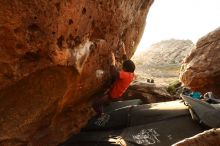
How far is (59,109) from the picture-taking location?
34.8ft

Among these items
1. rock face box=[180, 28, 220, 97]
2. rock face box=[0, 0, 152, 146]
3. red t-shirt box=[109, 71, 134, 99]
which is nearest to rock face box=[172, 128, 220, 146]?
rock face box=[0, 0, 152, 146]

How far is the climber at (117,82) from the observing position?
11.7m

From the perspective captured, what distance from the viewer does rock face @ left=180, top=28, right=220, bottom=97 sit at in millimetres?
17628

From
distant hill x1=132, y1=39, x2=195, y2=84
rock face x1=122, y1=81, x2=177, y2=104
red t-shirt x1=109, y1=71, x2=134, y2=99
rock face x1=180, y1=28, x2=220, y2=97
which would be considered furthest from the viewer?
distant hill x1=132, y1=39, x2=195, y2=84

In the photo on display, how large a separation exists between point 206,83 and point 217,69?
2.80 ft

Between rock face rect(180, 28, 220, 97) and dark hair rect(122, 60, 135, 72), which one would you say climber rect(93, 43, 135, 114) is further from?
rock face rect(180, 28, 220, 97)

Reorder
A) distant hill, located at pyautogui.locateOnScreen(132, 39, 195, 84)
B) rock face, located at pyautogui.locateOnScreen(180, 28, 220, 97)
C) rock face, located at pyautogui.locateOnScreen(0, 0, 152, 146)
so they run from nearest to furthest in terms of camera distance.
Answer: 1. rock face, located at pyautogui.locateOnScreen(0, 0, 152, 146)
2. rock face, located at pyautogui.locateOnScreen(180, 28, 220, 97)
3. distant hill, located at pyautogui.locateOnScreen(132, 39, 195, 84)

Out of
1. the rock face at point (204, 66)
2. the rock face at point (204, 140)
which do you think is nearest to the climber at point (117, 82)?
the rock face at point (204, 140)

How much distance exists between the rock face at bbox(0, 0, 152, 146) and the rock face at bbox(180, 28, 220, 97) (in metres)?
7.24

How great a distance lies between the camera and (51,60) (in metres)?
8.58

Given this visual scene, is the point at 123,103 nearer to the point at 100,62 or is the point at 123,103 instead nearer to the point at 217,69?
the point at 100,62

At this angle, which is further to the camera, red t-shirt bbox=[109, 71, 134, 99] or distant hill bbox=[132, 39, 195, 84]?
distant hill bbox=[132, 39, 195, 84]

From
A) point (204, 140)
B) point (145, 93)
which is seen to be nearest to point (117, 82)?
point (145, 93)

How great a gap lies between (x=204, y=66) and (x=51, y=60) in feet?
37.1
